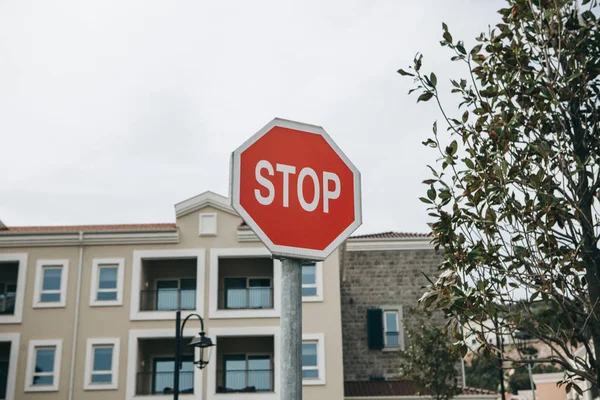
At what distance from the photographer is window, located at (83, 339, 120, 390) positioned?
1180 inches

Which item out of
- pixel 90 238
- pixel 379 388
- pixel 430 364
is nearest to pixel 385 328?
pixel 379 388

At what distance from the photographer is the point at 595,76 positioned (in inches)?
289

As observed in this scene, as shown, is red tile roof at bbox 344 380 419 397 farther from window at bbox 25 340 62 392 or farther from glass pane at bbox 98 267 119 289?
window at bbox 25 340 62 392

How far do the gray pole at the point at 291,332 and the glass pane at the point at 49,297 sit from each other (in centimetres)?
3031

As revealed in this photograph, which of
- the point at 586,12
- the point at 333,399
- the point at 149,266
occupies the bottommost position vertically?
the point at 333,399

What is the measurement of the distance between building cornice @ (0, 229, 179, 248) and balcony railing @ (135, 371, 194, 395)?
538 centimetres

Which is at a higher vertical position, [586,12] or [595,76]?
[586,12]

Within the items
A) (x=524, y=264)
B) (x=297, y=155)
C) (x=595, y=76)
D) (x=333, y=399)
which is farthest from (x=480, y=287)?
(x=333, y=399)

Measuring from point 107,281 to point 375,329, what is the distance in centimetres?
1203

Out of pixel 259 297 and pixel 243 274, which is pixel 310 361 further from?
pixel 243 274

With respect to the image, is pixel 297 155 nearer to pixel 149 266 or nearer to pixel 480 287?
pixel 480 287

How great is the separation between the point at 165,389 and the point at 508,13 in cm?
2542

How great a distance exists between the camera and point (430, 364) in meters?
29.8

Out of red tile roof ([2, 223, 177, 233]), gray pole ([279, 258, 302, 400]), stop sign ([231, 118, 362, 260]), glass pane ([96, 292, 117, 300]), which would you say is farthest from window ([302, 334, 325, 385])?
gray pole ([279, 258, 302, 400])
